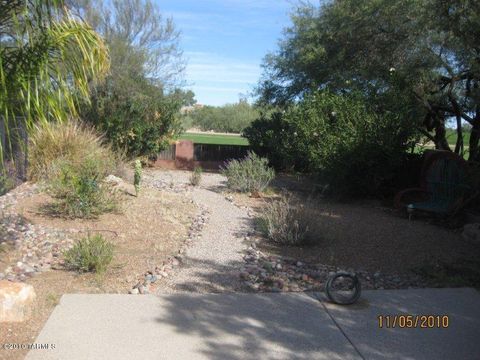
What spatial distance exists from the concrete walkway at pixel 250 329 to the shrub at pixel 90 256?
76 centimetres

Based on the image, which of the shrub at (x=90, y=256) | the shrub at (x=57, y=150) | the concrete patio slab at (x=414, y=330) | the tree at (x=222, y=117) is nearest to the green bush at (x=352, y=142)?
the shrub at (x=57, y=150)

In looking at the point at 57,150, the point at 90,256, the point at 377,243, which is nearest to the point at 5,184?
the point at 57,150

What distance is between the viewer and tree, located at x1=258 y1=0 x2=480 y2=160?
10.6 m

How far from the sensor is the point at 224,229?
8156 mm

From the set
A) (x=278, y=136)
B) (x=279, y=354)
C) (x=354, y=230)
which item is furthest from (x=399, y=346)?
(x=278, y=136)

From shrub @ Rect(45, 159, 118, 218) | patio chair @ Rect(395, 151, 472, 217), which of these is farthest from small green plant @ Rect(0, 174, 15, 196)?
patio chair @ Rect(395, 151, 472, 217)

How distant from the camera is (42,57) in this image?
4.50 metres

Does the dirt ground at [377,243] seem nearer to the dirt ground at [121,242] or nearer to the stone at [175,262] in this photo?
the stone at [175,262]

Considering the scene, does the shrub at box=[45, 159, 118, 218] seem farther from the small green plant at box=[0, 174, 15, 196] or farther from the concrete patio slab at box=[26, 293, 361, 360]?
the concrete patio slab at box=[26, 293, 361, 360]

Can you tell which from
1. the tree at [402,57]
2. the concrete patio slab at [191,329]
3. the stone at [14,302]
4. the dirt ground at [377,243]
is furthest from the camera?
the tree at [402,57]

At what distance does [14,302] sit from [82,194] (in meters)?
3.84

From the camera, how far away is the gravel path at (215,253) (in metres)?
5.38

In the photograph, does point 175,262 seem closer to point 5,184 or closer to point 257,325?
point 257,325

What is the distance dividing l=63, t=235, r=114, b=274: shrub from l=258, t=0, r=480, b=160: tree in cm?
708
